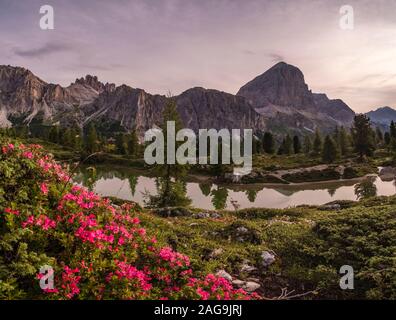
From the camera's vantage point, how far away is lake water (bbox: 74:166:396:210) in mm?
48906

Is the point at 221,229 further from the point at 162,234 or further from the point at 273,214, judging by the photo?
the point at 273,214

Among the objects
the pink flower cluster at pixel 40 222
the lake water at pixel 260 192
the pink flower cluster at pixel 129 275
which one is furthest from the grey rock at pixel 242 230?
the lake water at pixel 260 192

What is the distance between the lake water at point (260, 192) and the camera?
48906 mm

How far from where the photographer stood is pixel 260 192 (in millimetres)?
61656

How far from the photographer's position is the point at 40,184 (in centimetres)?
912

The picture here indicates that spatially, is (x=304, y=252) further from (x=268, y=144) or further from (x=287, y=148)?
(x=268, y=144)

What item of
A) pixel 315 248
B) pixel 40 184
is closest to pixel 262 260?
pixel 315 248

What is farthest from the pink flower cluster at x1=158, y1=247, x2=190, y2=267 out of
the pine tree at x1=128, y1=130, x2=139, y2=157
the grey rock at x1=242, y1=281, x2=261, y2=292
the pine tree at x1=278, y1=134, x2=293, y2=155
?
the pine tree at x1=278, y1=134, x2=293, y2=155

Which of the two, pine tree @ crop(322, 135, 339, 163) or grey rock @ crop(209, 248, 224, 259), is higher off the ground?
pine tree @ crop(322, 135, 339, 163)

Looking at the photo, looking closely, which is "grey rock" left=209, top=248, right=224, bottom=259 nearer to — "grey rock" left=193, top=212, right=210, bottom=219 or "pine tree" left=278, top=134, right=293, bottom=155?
"grey rock" left=193, top=212, right=210, bottom=219

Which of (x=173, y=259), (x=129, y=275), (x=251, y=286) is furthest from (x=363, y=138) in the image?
(x=129, y=275)

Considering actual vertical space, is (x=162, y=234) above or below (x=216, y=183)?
below

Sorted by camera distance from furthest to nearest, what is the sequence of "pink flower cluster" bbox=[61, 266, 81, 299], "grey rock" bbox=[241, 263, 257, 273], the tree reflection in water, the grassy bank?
the tree reflection in water → "grey rock" bbox=[241, 263, 257, 273] → the grassy bank → "pink flower cluster" bbox=[61, 266, 81, 299]
